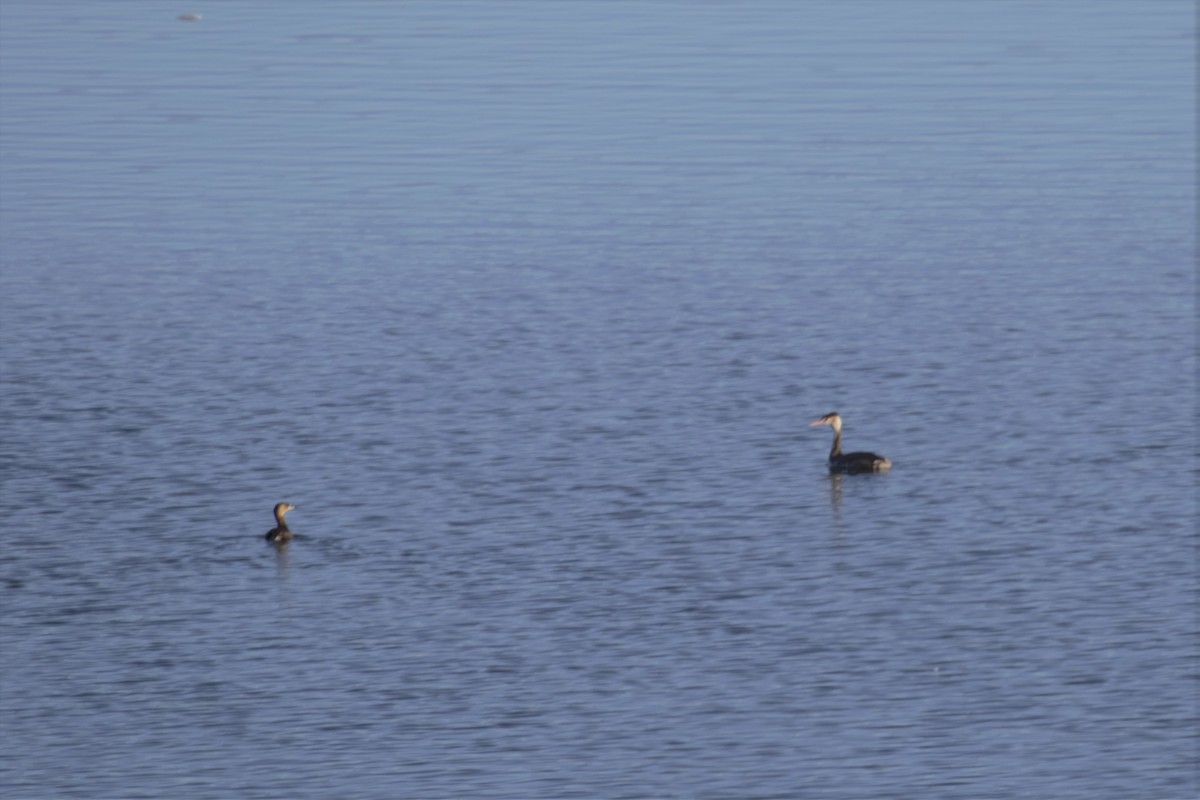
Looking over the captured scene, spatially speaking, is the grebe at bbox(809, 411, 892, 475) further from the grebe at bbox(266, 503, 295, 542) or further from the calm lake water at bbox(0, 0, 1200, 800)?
Result: the grebe at bbox(266, 503, 295, 542)

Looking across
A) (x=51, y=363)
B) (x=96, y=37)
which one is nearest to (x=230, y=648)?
(x=51, y=363)

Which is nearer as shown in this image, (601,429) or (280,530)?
(280,530)

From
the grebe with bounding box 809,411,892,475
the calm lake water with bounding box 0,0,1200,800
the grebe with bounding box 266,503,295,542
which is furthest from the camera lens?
the grebe with bounding box 809,411,892,475

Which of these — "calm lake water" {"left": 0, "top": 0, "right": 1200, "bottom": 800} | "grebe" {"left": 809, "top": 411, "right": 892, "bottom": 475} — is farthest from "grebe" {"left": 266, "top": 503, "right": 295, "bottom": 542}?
"grebe" {"left": 809, "top": 411, "right": 892, "bottom": 475}

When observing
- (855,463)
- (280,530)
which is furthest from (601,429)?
(280,530)

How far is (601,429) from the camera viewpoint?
1062 inches

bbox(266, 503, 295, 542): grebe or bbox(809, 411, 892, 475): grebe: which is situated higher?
bbox(809, 411, 892, 475): grebe

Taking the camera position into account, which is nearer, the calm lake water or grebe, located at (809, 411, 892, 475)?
the calm lake water

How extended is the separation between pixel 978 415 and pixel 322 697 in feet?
35.7

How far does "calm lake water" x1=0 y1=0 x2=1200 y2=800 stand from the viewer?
1800 cm

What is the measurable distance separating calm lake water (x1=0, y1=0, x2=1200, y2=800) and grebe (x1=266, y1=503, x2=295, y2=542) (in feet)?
0.72

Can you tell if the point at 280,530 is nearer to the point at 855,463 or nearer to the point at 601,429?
the point at 601,429

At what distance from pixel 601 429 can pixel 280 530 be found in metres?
5.28

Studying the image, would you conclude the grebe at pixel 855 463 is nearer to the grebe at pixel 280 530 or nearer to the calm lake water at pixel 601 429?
the calm lake water at pixel 601 429
